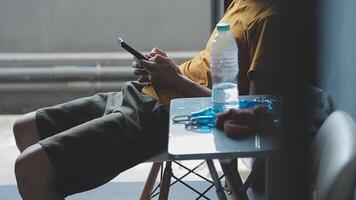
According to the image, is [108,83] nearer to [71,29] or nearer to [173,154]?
[71,29]

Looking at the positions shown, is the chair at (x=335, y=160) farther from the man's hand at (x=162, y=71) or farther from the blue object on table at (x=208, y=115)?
the man's hand at (x=162, y=71)

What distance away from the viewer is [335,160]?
1.54 metres

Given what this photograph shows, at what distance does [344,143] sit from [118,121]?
74 centimetres

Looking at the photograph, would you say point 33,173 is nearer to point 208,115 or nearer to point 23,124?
point 23,124

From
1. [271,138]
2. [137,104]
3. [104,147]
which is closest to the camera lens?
[271,138]

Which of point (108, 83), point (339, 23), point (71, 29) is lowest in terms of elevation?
point (108, 83)

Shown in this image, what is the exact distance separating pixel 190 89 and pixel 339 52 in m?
0.62

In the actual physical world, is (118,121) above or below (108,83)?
above

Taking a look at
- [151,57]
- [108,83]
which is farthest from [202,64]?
[108,83]

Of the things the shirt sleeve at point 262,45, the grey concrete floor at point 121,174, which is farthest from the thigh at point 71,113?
the grey concrete floor at point 121,174

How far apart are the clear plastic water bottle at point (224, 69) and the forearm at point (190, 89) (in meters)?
0.05

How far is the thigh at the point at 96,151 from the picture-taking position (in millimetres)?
1896

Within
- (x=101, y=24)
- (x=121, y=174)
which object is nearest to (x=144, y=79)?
(x=121, y=174)

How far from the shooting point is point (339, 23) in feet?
7.50
